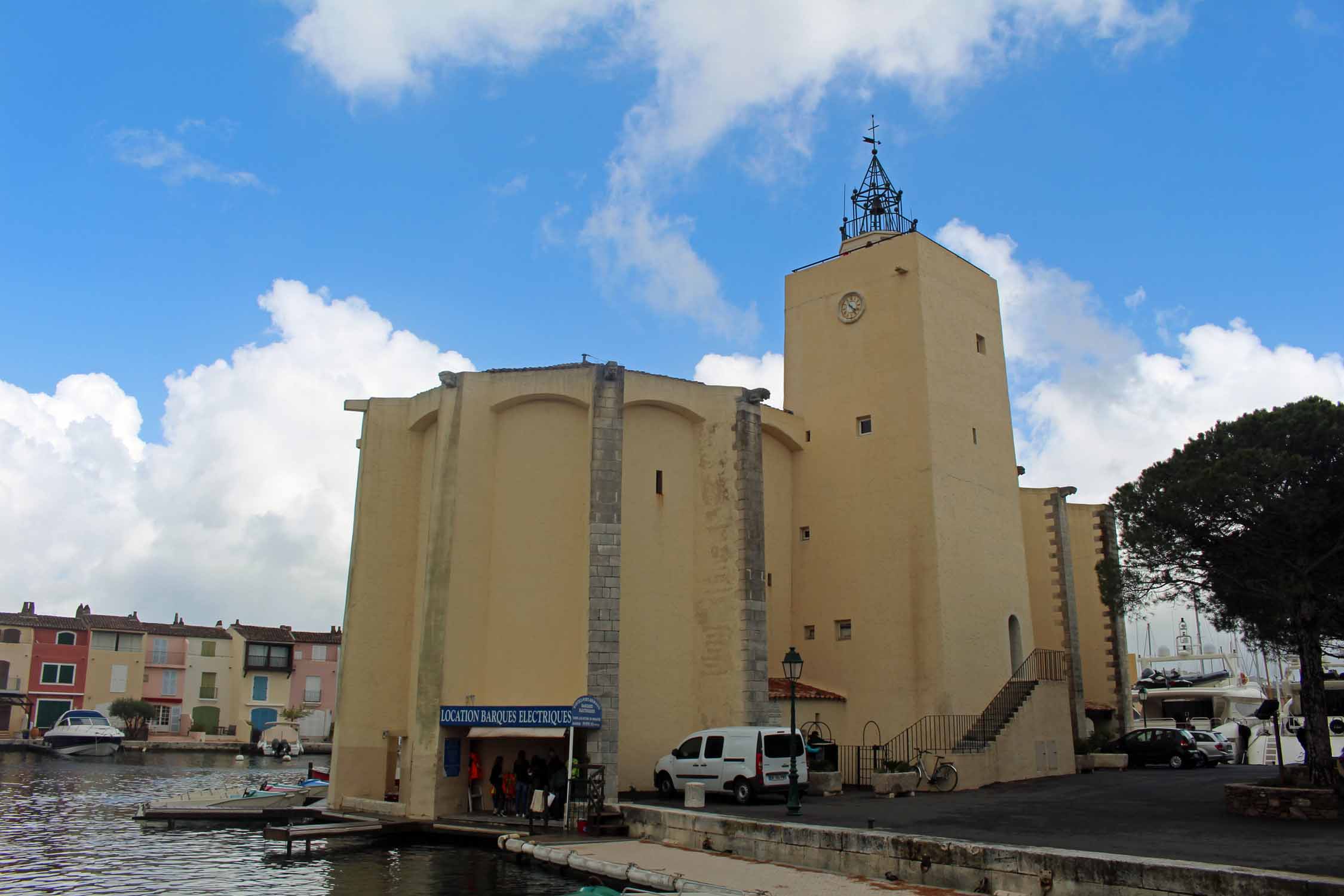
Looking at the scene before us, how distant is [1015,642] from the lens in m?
30.3

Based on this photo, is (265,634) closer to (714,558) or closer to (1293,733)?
(714,558)

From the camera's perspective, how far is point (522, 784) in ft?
72.8

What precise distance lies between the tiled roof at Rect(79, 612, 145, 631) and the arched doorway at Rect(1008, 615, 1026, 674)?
57003mm

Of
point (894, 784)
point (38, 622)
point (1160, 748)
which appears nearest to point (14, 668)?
point (38, 622)

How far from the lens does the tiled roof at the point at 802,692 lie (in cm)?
2681

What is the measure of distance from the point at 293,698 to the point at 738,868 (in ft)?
203

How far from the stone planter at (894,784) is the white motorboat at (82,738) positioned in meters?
46.8

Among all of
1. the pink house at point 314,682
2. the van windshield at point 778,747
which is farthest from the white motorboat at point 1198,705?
the pink house at point 314,682

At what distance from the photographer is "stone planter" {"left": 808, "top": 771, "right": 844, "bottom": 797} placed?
78.8ft

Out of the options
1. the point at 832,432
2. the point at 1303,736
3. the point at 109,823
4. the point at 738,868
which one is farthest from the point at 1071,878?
the point at 109,823

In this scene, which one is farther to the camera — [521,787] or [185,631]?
[185,631]

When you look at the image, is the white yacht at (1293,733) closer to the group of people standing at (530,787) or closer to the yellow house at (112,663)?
the group of people standing at (530,787)

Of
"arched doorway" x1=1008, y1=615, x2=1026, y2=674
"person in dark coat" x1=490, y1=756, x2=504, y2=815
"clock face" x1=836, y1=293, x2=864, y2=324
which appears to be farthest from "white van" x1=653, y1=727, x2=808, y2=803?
"clock face" x1=836, y1=293, x2=864, y2=324

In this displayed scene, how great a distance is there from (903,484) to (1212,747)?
13.6 m
